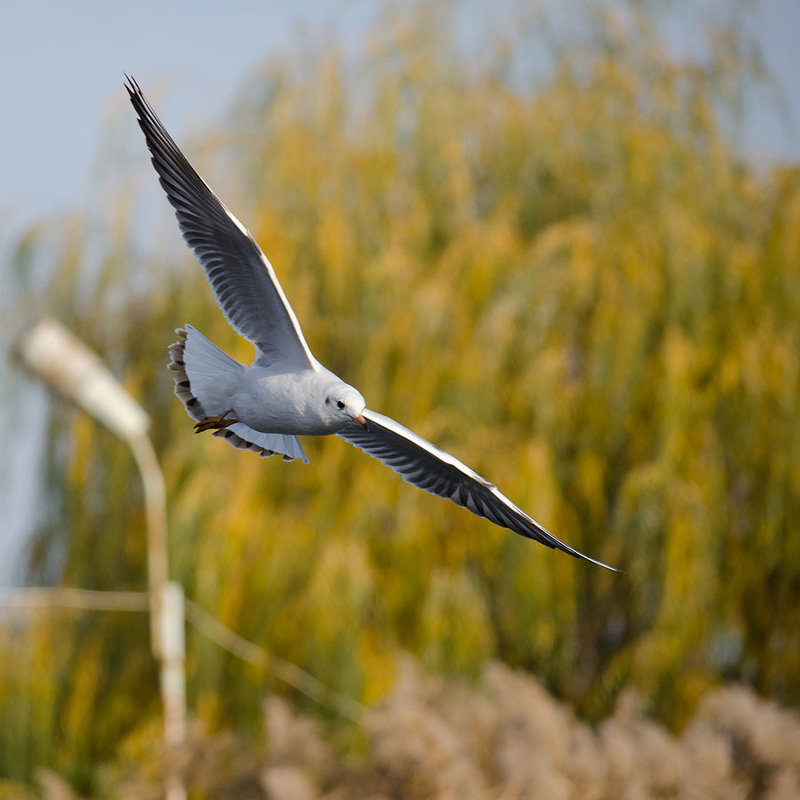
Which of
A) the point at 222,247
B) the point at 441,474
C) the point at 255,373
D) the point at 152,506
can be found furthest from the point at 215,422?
the point at 152,506

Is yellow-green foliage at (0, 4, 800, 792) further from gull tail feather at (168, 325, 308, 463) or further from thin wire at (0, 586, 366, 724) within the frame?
gull tail feather at (168, 325, 308, 463)

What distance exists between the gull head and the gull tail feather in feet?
0.16

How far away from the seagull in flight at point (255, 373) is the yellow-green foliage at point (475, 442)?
2.78 m

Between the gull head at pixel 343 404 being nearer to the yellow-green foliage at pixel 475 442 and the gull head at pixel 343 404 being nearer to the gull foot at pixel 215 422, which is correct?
the gull foot at pixel 215 422

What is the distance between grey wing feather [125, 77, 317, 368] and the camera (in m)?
0.60

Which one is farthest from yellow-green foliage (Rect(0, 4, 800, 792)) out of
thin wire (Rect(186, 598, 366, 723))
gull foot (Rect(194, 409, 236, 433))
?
gull foot (Rect(194, 409, 236, 433))

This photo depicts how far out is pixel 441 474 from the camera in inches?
31.1

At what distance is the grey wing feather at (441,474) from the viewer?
61cm

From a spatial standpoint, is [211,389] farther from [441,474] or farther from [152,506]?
[152,506]

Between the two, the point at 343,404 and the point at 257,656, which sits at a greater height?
the point at 343,404

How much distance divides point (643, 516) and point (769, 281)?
940 millimetres

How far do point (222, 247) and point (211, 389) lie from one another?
12 cm

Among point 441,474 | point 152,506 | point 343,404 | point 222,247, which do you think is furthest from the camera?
point 152,506

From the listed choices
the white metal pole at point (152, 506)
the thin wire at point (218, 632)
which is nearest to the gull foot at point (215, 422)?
the white metal pole at point (152, 506)
